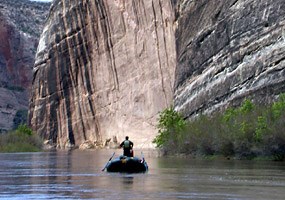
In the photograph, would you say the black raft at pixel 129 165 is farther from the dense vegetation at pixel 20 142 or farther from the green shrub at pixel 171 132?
the dense vegetation at pixel 20 142

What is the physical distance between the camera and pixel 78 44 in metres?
132

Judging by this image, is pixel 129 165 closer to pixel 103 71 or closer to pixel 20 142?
pixel 20 142

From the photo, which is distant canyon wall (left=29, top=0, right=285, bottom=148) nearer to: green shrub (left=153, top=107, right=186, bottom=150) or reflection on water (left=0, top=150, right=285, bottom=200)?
green shrub (left=153, top=107, right=186, bottom=150)

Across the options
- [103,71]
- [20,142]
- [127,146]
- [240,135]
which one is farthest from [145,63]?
[127,146]

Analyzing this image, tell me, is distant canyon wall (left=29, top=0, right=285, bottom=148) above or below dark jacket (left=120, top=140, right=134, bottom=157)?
above

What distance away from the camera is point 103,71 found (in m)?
125

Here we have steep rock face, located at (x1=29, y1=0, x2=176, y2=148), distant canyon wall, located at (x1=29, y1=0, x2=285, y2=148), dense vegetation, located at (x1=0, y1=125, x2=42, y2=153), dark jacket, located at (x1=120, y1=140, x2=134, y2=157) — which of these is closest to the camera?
dark jacket, located at (x1=120, y1=140, x2=134, y2=157)

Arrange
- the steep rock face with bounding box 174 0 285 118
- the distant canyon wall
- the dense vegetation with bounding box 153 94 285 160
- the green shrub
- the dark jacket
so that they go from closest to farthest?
the dark jacket < the dense vegetation with bounding box 153 94 285 160 < the green shrub < the steep rock face with bounding box 174 0 285 118 < the distant canyon wall

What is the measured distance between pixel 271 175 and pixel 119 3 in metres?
89.3

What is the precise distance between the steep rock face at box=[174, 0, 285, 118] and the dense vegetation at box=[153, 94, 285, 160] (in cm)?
711

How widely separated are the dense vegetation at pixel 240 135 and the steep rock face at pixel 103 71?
1835 inches

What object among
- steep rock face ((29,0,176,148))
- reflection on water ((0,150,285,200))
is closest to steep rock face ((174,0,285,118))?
steep rock face ((29,0,176,148))

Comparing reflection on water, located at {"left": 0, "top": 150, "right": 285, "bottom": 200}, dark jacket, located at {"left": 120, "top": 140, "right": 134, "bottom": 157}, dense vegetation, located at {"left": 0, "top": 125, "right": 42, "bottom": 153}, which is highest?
dense vegetation, located at {"left": 0, "top": 125, "right": 42, "bottom": 153}

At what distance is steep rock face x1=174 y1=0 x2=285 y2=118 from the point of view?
63562 mm
